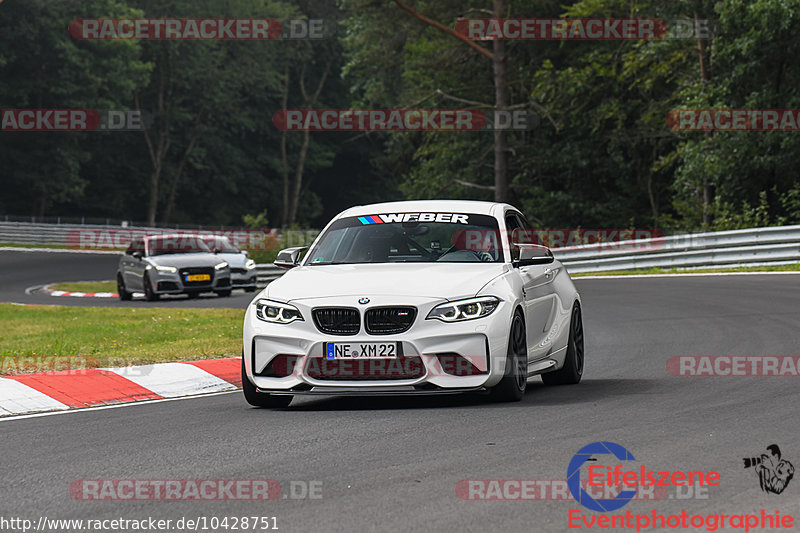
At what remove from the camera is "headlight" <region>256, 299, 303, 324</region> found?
29.3 ft

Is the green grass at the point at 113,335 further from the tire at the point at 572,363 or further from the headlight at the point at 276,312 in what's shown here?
the tire at the point at 572,363

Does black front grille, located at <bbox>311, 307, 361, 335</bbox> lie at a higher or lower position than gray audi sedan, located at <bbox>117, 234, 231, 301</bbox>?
higher

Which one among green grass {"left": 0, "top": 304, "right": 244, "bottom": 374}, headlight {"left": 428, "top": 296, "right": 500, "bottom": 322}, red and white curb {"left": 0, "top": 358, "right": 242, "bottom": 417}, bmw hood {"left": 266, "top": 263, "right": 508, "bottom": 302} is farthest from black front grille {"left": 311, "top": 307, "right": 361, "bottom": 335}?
green grass {"left": 0, "top": 304, "right": 244, "bottom": 374}

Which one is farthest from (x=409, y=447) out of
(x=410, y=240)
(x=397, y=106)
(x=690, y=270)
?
(x=397, y=106)

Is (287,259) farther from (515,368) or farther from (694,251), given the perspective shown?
(694,251)

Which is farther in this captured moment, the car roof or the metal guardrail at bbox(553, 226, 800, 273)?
the metal guardrail at bbox(553, 226, 800, 273)

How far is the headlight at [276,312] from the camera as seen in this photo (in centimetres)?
894

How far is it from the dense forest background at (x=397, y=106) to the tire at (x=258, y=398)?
23705 mm

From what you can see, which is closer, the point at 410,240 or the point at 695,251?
the point at 410,240

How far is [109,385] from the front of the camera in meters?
10.6

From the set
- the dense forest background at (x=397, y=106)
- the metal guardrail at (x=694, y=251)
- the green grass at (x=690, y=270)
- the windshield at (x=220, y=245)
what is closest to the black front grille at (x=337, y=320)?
the green grass at (x=690, y=270)

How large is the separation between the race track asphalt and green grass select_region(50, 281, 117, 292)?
26124 millimetres

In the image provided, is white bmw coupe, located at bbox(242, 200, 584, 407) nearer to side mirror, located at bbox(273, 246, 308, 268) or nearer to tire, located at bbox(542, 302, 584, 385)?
side mirror, located at bbox(273, 246, 308, 268)

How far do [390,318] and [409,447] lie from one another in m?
1.68
